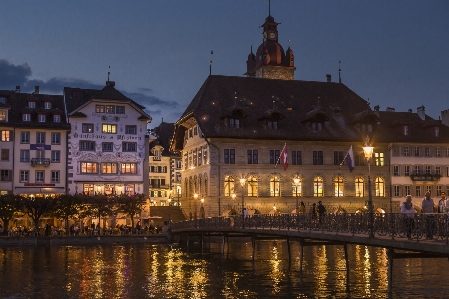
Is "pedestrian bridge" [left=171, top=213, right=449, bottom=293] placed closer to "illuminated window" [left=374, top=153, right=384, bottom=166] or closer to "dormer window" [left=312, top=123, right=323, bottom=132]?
"dormer window" [left=312, top=123, right=323, bottom=132]

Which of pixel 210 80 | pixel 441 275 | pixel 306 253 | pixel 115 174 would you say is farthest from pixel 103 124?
pixel 441 275

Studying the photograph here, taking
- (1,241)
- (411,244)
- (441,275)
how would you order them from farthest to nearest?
(1,241) → (441,275) → (411,244)

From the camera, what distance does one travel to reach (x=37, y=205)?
71438 millimetres

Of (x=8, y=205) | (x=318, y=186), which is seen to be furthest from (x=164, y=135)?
(x=8, y=205)

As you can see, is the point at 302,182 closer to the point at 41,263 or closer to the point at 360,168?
the point at 360,168

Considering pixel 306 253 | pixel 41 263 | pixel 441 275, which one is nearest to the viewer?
pixel 441 275

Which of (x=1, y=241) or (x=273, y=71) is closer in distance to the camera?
(x=1, y=241)

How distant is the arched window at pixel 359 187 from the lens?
82.4 m

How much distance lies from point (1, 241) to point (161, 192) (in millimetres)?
41380

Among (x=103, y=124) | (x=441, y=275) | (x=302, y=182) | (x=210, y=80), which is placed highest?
(x=210, y=80)

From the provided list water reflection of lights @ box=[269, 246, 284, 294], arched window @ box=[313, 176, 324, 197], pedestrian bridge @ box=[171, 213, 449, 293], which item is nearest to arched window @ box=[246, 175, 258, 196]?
arched window @ box=[313, 176, 324, 197]

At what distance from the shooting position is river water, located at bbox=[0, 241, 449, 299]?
33750 millimetres

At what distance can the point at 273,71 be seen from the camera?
114 m

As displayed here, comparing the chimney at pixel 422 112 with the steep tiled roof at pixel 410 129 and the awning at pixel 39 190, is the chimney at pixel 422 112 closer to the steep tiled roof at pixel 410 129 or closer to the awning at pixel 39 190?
the steep tiled roof at pixel 410 129
